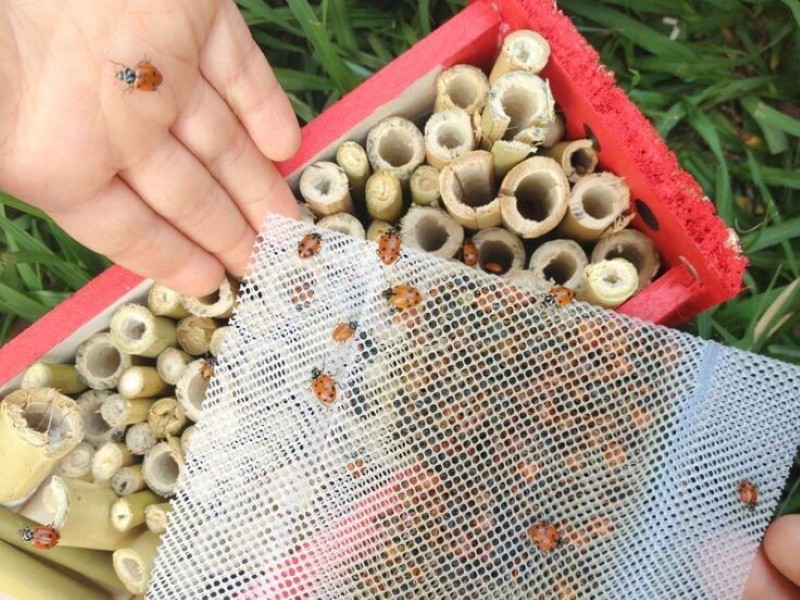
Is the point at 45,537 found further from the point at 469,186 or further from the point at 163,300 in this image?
the point at 469,186

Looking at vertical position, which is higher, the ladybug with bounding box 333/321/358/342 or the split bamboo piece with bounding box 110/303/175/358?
the ladybug with bounding box 333/321/358/342

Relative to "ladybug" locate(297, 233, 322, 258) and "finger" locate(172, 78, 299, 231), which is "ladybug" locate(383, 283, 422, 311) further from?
"finger" locate(172, 78, 299, 231)

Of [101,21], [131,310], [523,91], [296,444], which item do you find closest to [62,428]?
[131,310]

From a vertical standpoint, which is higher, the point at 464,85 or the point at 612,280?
the point at 464,85

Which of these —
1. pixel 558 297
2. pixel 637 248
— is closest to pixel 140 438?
pixel 558 297

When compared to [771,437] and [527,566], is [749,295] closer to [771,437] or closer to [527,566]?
[771,437]

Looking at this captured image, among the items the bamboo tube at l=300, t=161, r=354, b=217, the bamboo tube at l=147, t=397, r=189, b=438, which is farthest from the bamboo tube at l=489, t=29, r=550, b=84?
the bamboo tube at l=147, t=397, r=189, b=438

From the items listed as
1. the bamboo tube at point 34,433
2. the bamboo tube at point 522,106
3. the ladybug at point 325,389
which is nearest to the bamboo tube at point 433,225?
the bamboo tube at point 522,106
